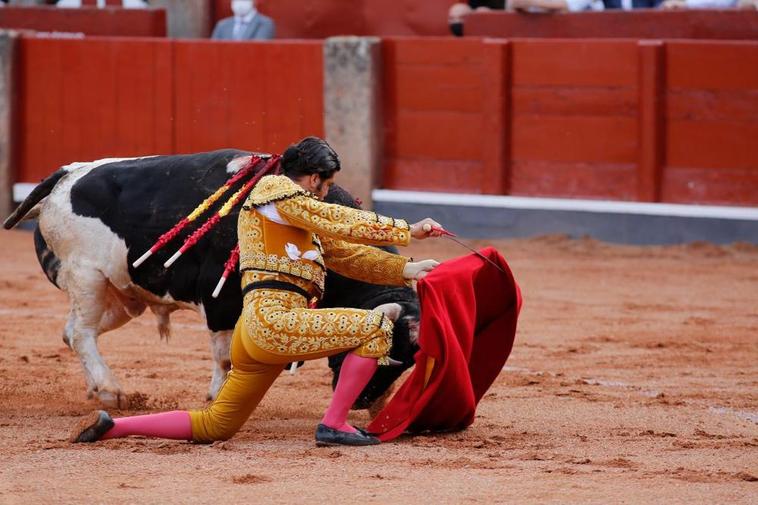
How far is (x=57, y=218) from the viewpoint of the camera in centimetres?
545

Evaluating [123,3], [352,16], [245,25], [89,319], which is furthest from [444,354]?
[123,3]

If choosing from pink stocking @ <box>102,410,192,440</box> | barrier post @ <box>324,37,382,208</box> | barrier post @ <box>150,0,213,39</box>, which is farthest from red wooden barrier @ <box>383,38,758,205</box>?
pink stocking @ <box>102,410,192,440</box>

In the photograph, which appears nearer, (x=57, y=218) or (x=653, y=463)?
(x=653, y=463)

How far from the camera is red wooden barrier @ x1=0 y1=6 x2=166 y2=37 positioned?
38.8 feet

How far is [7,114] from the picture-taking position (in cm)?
1104

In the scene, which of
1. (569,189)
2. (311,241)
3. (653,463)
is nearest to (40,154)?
(569,189)

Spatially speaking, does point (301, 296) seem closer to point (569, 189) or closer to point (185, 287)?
point (185, 287)

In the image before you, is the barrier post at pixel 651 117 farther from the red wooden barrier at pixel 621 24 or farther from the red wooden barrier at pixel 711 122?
the red wooden barrier at pixel 621 24

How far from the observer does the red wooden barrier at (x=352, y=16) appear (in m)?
11.5

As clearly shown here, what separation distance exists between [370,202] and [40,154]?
265 cm

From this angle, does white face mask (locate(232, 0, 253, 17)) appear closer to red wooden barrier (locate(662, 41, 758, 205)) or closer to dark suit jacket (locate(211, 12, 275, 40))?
dark suit jacket (locate(211, 12, 275, 40))

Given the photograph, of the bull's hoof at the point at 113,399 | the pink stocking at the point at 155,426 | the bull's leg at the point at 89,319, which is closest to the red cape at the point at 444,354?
the pink stocking at the point at 155,426

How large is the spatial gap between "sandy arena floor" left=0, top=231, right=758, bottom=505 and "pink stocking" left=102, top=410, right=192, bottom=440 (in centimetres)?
5

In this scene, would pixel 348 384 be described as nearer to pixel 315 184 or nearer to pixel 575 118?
pixel 315 184
